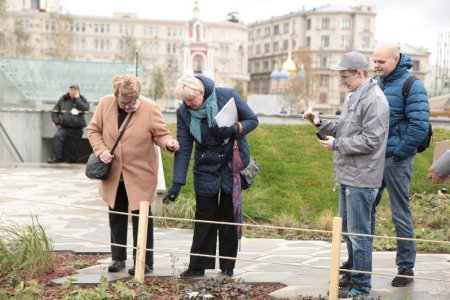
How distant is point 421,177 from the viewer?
1198cm

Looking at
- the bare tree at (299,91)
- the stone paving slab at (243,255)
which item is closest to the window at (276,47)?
the bare tree at (299,91)

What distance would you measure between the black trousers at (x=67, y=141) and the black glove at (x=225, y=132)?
11.1 metres

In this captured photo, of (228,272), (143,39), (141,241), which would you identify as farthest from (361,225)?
(143,39)

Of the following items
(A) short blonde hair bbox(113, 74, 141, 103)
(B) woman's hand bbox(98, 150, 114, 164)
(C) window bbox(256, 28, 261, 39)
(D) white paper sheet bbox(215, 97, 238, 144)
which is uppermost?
(C) window bbox(256, 28, 261, 39)

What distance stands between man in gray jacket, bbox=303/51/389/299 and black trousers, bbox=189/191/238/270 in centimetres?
110

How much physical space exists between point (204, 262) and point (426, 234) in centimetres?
365

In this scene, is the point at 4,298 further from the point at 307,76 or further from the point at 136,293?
the point at 307,76

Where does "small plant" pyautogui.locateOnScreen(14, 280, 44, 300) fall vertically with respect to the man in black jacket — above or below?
below

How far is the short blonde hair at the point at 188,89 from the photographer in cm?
575

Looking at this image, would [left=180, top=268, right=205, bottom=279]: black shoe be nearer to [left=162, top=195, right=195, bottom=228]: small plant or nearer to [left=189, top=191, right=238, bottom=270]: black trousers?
[left=189, top=191, right=238, bottom=270]: black trousers

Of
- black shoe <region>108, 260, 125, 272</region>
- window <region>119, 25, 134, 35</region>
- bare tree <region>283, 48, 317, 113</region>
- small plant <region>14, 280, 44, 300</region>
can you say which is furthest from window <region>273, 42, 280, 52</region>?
small plant <region>14, 280, 44, 300</region>

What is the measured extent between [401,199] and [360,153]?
71 centimetres

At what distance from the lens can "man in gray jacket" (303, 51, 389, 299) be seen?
5.30m

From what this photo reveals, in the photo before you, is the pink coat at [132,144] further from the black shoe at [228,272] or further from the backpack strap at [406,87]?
the backpack strap at [406,87]
